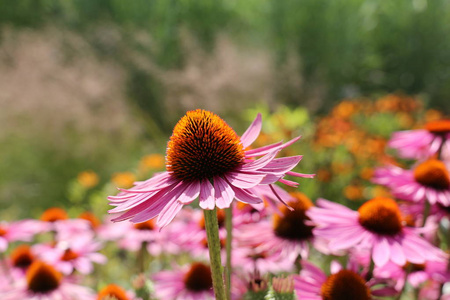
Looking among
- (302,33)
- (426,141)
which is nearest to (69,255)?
(426,141)

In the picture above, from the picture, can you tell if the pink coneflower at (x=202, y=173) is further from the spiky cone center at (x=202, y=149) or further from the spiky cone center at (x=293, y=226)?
the spiky cone center at (x=293, y=226)

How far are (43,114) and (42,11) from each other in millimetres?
1080

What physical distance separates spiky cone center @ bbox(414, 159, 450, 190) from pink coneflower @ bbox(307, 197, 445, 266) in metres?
0.20

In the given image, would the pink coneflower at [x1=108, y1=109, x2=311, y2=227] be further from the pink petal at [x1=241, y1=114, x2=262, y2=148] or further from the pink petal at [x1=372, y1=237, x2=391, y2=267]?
the pink petal at [x1=372, y1=237, x2=391, y2=267]

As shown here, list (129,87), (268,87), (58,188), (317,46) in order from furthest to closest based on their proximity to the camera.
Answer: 1. (317,46)
2. (268,87)
3. (129,87)
4. (58,188)

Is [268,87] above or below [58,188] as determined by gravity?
above

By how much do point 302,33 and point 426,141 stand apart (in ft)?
15.6

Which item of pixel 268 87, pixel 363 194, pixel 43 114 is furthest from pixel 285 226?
pixel 268 87

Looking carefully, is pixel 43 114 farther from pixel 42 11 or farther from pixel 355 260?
pixel 355 260

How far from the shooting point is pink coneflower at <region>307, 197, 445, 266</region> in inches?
32.0

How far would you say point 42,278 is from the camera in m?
1.20

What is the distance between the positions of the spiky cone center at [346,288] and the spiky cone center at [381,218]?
0.49ft

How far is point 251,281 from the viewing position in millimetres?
779

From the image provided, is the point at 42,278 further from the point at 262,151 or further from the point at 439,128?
the point at 439,128
